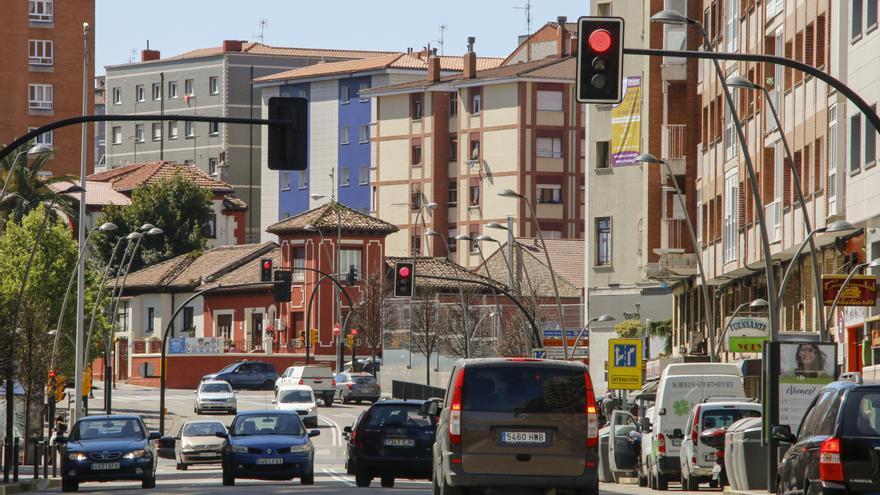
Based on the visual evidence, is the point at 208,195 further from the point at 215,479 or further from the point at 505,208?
the point at 215,479

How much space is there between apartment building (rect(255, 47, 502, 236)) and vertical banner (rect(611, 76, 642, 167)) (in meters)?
61.9

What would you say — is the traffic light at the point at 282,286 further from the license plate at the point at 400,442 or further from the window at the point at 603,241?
the license plate at the point at 400,442

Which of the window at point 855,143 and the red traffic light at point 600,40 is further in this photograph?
the window at point 855,143

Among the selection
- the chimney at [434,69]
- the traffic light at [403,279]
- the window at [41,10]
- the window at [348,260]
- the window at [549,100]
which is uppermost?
the window at [41,10]

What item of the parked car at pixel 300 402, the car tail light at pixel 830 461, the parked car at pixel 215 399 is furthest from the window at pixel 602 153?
the car tail light at pixel 830 461

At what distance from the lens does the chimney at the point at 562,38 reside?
472 feet

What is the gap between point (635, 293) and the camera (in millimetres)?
86938

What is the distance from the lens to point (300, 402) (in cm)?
7375

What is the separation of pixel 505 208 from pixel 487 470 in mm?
115498

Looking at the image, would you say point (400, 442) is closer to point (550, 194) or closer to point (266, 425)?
point (266, 425)

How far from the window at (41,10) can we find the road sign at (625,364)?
85616 mm

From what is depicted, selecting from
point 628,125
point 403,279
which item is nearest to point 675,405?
point 403,279

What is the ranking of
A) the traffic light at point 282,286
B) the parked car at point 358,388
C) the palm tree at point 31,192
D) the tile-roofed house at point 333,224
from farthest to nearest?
the tile-roofed house at point 333,224
the palm tree at point 31,192
the parked car at point 358,388
the traffic light at point 282,286

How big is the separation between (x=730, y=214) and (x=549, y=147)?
3025 inches
